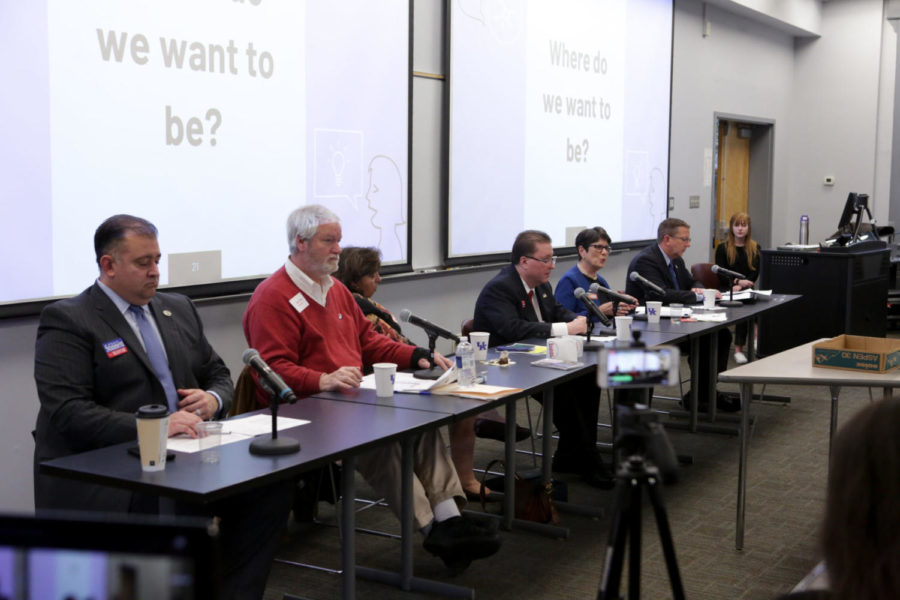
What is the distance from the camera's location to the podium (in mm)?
7203

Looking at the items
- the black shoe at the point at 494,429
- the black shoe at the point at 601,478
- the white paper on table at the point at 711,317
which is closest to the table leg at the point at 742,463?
the black shoe at the point at 601,478

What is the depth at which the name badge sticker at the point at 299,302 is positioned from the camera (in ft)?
11.2

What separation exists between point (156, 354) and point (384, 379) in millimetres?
743

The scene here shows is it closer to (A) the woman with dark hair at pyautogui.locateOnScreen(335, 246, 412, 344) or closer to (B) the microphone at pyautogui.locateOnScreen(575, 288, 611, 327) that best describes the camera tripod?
(B) the microphone at pyautogui.locateOnScreen(575, 288, 611, 327)

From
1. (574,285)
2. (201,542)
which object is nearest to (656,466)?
(201,542)

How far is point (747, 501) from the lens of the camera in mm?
4254

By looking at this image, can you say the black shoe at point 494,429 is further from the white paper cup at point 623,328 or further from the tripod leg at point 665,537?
the tripod leg at point 665,537

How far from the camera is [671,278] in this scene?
6.00 metres

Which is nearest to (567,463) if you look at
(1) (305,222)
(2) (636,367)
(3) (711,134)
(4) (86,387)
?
(1) (305,222)

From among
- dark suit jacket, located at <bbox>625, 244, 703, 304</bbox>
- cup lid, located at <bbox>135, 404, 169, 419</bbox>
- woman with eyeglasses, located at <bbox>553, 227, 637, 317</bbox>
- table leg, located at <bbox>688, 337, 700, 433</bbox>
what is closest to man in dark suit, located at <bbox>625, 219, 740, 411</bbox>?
dark suit jacket, located at <bbox>625, 244, 703, 304</bbox>

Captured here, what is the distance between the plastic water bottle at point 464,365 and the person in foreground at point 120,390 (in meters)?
0.81

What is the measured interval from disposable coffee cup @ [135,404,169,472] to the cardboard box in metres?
2.55

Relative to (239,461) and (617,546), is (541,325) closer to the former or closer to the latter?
(239,461)

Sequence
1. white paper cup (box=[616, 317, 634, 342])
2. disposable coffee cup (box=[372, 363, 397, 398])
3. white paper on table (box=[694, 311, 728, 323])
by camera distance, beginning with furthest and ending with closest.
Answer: white paper on table (box=[694, 311, 728, 323]) → white paper cup (box=[616, 317, 634, 342]) → disposable coffee cup (box=[372, 363, 397, 398])
